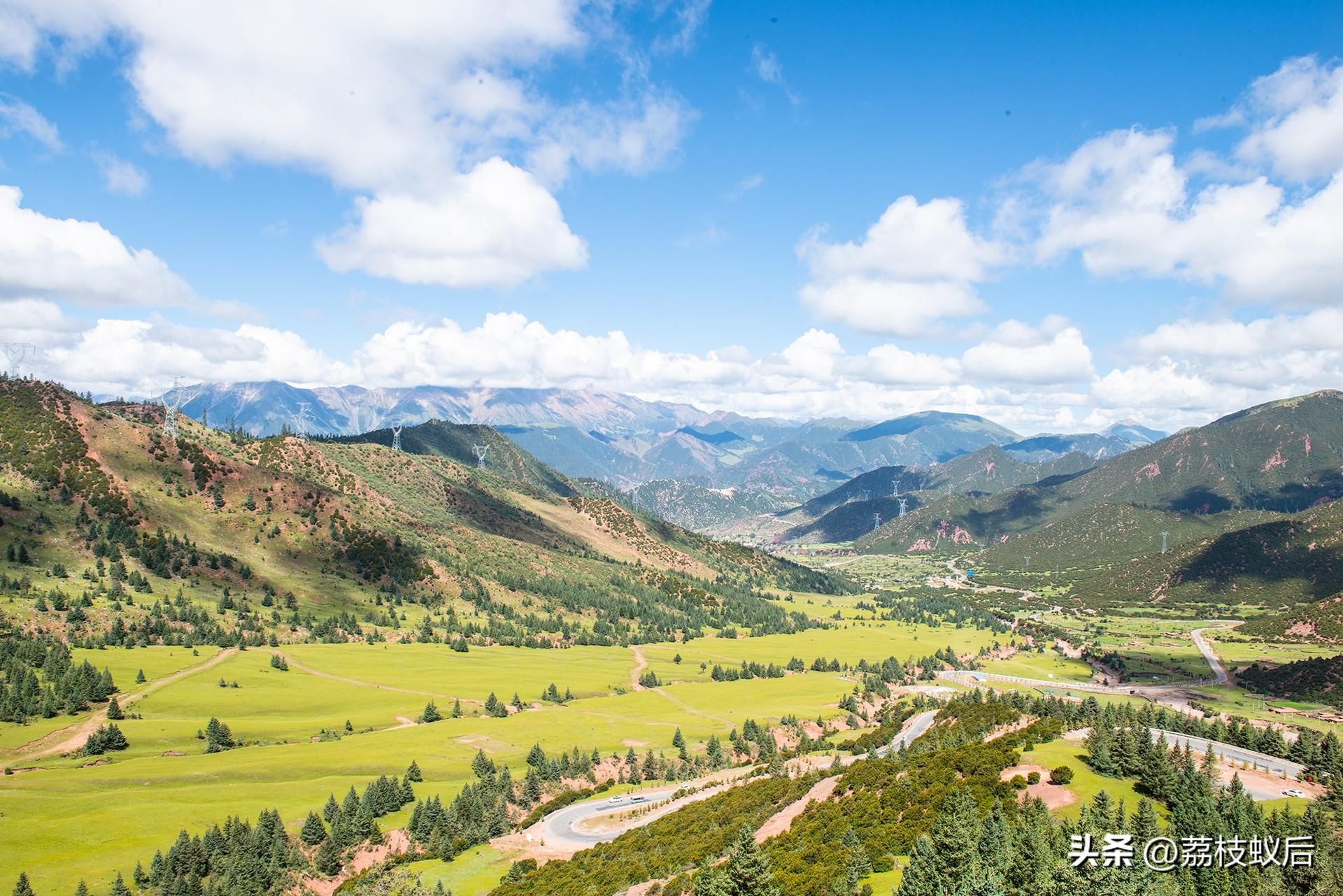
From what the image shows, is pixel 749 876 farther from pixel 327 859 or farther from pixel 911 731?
pixel 911 731

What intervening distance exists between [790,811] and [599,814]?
126 feet

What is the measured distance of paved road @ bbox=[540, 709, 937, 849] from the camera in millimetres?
101562

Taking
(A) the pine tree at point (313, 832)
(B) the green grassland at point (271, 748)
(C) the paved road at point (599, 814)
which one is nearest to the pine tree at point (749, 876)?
(C) the paved road at point (599, 814)

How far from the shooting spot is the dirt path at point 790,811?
79.7 metres

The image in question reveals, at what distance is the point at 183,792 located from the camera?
110312mm

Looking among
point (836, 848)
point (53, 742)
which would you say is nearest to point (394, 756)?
point (53, 742)

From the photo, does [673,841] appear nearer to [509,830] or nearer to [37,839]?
[509,830]

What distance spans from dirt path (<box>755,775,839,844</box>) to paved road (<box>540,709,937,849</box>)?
32.8 feet

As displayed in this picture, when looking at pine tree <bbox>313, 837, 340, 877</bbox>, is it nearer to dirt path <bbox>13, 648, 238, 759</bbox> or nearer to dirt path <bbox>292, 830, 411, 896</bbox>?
dirt path <bbox>292, 830, 411, 896</bbox>

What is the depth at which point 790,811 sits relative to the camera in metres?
86.0

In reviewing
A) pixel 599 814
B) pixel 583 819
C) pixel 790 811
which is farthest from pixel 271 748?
pixel 790 811

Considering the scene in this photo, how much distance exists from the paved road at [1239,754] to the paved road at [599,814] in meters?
36.9

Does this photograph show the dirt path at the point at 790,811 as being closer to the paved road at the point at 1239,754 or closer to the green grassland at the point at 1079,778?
the green grassland at the point at 1079,778

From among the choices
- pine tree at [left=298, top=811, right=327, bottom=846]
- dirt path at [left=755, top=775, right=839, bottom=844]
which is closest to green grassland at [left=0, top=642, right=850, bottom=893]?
pine tree at [left=298, top=811, right=327, bottom=846]
